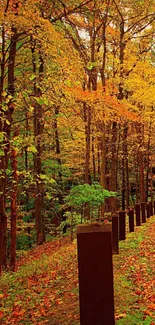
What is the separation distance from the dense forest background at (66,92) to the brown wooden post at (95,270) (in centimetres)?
256

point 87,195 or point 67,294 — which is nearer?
point 67,294

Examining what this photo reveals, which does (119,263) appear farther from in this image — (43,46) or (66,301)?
(43,46)

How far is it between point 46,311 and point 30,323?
15.2 inches

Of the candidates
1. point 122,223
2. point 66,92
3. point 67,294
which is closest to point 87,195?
point 122,223

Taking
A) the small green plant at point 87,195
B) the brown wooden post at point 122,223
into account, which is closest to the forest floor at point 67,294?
the brown wooden post at point 122,223

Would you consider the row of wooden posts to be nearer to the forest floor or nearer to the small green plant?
the forest floor

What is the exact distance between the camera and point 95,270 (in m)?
3.44

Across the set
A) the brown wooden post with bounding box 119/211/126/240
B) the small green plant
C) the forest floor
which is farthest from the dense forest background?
the brown wooden post with bounding box 119/211/126/240

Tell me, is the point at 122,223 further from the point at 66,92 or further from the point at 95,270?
the point at 95,270

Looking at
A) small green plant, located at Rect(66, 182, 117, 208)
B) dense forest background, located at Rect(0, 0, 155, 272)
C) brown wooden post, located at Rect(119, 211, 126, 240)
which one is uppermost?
dense forest background, located at Rect(0, 0, 155, 272)

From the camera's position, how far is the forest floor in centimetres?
443

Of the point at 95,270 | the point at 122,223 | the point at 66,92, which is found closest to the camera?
the point at 95,270

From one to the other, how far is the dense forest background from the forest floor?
190 centimetres

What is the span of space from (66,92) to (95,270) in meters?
4.97
